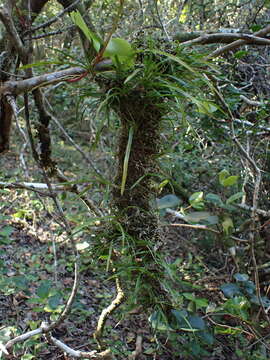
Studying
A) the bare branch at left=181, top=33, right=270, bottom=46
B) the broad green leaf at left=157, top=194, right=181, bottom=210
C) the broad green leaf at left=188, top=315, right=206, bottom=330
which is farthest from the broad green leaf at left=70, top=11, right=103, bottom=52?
the broad green leaf at left=188, top=315, right=206, bottom=330

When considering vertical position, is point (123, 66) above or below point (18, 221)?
above

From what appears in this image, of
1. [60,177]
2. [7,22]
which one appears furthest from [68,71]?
[60,177]

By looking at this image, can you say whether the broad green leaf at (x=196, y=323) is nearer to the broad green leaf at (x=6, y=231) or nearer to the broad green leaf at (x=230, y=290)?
the broad green leaf at (x=230, y=290)

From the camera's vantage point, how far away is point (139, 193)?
94cm

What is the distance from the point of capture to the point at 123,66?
74cm

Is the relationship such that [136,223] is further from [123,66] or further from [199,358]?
[199,358]

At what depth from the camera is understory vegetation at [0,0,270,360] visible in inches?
31.8

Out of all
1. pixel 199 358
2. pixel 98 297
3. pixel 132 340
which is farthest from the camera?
pixel 98 297

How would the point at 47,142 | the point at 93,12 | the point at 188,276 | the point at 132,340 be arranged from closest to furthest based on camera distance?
the point at 47,142
the point at 132,340
the point at 188,276
the point at 93,12

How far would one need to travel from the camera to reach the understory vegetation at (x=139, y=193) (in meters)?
0.81

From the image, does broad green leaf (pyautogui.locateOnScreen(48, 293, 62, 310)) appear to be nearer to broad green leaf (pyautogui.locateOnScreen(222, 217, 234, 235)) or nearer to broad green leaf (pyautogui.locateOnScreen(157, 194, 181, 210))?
broad green leaf (pyautogui.locateOnScreen(157, 194, 181, 210))

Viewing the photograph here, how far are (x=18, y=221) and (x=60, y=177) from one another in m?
1.59

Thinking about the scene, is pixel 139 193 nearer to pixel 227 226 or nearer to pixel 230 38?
pixel 230 38

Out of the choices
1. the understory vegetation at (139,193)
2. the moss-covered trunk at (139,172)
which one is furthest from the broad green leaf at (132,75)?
the moss-covered trunk at (139,172)
